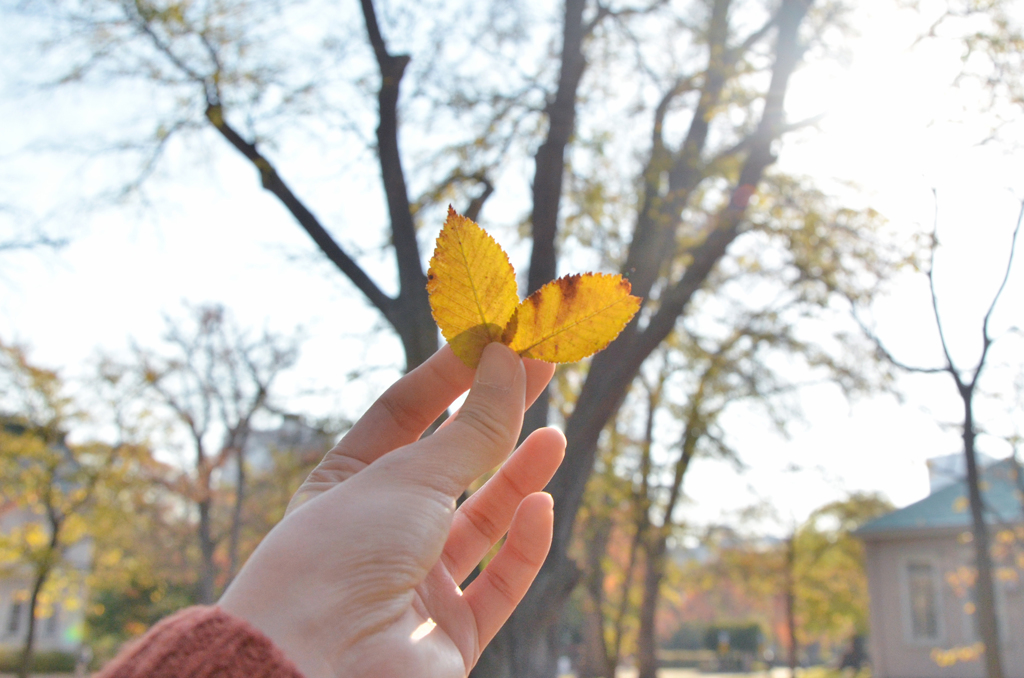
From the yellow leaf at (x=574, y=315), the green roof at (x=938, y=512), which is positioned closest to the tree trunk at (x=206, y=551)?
the green roof at (x=938, y=512)

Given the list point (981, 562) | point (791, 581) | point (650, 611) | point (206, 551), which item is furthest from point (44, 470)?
point (791, 581)

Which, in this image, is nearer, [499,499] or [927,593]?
[499,499]

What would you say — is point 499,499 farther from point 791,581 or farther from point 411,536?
point 791,581

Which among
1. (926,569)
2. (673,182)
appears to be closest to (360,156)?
(673,182)

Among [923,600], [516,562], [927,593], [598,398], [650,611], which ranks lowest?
[650,611]

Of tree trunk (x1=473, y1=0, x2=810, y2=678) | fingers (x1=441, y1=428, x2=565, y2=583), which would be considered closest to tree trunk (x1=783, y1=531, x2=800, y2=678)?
tree trunk (x1=473, y1=0, x2=810, y2=678)

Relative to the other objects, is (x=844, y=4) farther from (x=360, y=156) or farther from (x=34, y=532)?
(x=34, y=532)
